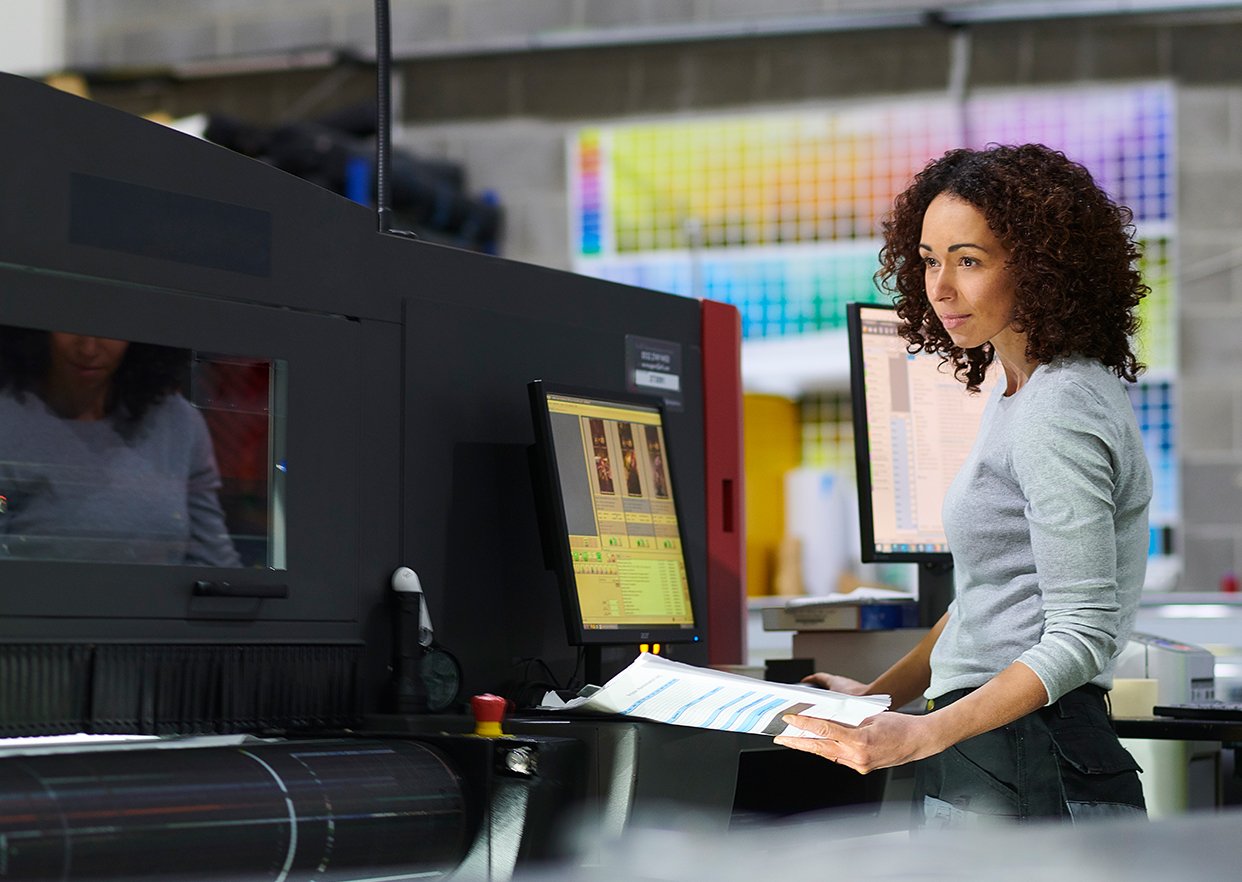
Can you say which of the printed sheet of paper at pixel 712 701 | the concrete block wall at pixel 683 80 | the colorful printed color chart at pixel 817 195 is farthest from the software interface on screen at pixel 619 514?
the concrete block wall at pixel 683 80

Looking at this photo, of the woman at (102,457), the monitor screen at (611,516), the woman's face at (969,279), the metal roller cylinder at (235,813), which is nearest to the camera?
the metal roller cylinder at (235,813)

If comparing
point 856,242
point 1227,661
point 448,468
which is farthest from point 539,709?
point 856,242

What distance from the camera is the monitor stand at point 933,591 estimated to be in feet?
7.01

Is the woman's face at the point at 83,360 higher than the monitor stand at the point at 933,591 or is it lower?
higher

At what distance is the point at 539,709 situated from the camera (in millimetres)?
1572

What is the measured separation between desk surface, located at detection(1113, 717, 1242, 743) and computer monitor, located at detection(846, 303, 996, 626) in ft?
1.28

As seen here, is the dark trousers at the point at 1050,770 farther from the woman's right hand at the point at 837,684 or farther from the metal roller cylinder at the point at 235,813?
the metal roller cylinder at the point at 235,813

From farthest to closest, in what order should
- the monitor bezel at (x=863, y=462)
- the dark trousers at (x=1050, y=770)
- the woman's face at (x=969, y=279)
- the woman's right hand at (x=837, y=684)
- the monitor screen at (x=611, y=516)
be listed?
the monitor bezel at (x=863, y=462) → the woman's right hand at (x=837, y=684) → the monitor screen at (x=611, y=516) → the woman's face at (x=969, y=279) → the dark trousers at (x=1050, y=770)

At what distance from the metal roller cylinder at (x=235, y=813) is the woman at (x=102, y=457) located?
23 centimetres

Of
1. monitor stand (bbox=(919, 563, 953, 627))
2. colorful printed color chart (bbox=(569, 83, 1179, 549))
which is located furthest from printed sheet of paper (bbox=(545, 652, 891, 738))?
colorful printed color chart (bbox=(569, 83, 1179, 549))

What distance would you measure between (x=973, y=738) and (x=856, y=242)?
4.27 m

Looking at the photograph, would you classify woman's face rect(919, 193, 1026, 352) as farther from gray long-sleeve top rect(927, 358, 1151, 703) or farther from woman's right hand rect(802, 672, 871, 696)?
woman's right hand rect(802, 672, 871, 696)

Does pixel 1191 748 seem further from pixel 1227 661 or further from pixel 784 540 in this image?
pixel 784 540

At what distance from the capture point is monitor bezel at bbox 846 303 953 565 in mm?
2074
